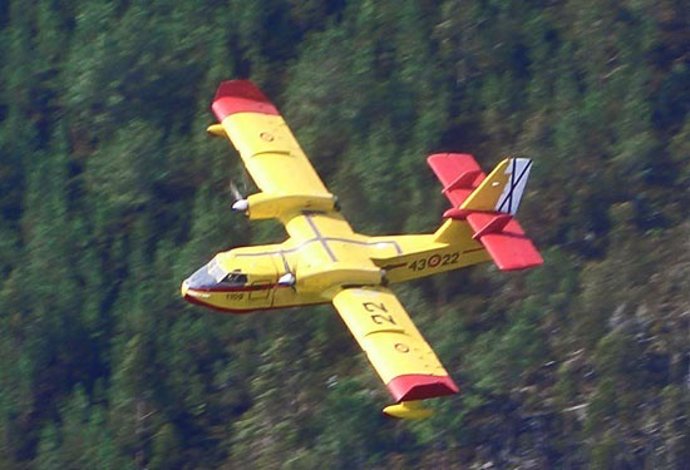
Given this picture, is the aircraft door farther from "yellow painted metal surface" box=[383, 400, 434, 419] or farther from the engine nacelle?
"yellow painted metal surface" box=[383, 400, 434, 419]

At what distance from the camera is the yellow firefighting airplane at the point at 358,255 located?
48.0 meters

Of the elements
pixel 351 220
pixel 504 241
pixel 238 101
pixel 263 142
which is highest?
pixel 238 101

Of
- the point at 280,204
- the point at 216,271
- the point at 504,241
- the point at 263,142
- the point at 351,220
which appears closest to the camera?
the point at 216,271

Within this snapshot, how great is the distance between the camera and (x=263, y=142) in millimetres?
53906

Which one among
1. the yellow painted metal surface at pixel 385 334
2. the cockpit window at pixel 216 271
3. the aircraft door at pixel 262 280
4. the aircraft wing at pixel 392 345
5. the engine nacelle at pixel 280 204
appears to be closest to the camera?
the aircraft wing at pixel 392 345

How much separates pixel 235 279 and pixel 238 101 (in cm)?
795

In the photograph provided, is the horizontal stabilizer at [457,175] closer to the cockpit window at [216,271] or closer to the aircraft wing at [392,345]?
the aircraft wing at [392,345]

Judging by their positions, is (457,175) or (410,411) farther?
(457,175)

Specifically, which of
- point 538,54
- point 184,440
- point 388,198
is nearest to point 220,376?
point 184,440

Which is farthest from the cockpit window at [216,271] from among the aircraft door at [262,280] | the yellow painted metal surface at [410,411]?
the yellow painted metal surface at [410,411]

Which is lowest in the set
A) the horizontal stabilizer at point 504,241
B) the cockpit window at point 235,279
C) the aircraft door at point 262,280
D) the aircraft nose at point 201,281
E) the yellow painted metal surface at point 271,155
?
the horizontal stabilizer at point 504,241

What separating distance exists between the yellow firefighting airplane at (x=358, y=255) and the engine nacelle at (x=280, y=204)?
0.08 ft

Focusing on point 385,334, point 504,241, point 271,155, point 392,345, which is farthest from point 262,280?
point 504,241

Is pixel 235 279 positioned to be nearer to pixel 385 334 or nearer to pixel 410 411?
pixel 385 334
